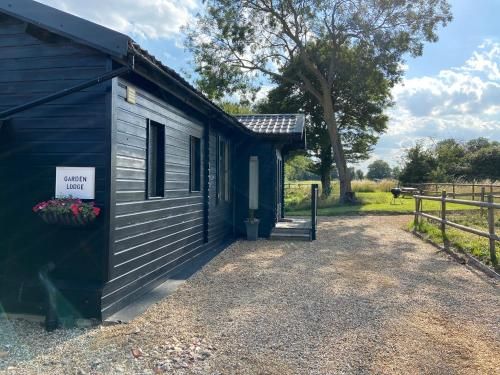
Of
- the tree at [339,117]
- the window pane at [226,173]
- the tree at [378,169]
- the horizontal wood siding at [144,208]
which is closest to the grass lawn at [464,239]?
the window pane at [226,173]

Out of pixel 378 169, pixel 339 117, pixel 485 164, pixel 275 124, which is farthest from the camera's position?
pixel 378 169

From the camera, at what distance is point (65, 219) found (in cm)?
385

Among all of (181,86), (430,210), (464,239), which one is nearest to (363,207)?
(430,210)

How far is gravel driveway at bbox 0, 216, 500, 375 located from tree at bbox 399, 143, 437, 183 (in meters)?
23.7

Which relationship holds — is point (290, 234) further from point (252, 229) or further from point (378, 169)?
point (378, 169)

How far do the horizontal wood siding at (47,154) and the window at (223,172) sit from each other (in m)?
4.63

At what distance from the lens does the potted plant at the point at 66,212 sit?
3.82 metres

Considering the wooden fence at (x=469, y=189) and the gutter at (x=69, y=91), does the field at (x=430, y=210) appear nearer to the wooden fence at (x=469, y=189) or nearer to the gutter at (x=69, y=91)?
the wooden fence at (x=469, y=189)

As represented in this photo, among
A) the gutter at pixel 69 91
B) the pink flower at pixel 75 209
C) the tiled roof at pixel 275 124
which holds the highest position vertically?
the tiled roof at pixel 275 124

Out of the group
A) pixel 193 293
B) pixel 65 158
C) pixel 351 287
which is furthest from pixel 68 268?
pixel 351 287

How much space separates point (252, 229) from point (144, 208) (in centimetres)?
514

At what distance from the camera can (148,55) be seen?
13.8 ft

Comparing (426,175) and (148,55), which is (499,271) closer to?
(148,55)

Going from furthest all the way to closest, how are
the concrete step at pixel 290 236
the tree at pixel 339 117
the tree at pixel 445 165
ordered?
the tree at pixel 445 165
the tree at pixel 339 117
the concrete step at pixel 290 236
